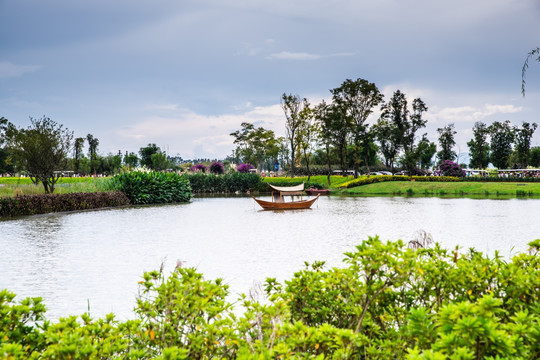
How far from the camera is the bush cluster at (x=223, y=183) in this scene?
35.0 meters

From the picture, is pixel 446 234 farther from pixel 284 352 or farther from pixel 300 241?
pixel 284 352

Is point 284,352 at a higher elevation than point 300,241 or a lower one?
higher

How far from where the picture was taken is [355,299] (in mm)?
2705

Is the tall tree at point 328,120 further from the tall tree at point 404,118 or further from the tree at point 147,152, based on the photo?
the tree at point 147,152

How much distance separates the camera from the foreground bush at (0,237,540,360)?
1909 mm

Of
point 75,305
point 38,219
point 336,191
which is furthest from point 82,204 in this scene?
point 336,191

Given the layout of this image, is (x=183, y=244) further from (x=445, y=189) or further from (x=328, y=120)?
(x=328, y=120)

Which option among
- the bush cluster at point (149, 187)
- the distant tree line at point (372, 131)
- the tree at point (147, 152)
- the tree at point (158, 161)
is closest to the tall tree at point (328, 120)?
the distant tree line at point (372, 131)

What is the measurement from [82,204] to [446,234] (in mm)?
15449

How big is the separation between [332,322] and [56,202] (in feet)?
57.4

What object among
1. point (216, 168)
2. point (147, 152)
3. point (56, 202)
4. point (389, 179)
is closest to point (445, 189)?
point (389, 179)

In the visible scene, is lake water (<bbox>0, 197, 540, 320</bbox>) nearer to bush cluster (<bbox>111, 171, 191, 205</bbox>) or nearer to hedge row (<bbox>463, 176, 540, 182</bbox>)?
bush cluster (<bbox>111, 171, 191, 205</bbox>)

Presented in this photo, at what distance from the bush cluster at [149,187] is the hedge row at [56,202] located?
0.99m

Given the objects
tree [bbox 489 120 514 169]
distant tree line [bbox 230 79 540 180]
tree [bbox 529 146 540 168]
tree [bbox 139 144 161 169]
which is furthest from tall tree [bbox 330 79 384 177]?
tree [bbox 139 144 161 169]
